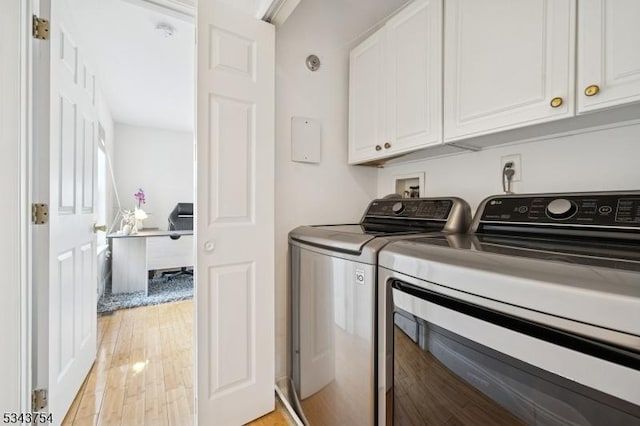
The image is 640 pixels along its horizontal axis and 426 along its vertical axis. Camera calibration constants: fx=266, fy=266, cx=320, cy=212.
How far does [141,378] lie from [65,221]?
3.69ft

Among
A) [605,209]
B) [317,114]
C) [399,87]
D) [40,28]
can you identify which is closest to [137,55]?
[40,28]

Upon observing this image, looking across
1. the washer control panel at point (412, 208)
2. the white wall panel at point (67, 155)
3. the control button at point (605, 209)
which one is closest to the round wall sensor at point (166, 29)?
the white wall panel at point (67, 155)

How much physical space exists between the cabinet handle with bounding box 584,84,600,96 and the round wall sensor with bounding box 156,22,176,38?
2.53m

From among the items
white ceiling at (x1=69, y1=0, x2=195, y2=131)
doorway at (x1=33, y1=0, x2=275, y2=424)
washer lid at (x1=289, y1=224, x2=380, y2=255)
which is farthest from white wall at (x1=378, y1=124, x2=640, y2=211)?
white ceiling at (x1=69, y1=0, x2=195, y2=131)

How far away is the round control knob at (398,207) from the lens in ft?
Answer: 4.81

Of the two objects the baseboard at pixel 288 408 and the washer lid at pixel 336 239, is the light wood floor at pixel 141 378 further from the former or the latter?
the washer lid at pixel 336 239

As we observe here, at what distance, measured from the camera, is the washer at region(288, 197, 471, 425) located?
94 cm

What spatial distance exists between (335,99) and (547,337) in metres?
1.64

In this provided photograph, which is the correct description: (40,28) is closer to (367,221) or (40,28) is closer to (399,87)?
(399,87)

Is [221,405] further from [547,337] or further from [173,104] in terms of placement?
[173,104]

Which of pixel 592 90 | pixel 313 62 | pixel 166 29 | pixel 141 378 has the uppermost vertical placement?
pixel 166 29

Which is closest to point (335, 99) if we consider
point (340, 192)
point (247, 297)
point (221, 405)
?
point (340, 192)

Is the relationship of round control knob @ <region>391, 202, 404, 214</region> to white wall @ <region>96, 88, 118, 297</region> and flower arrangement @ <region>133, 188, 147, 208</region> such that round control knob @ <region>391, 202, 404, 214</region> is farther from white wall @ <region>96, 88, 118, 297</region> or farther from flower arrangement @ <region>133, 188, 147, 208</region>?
flower arrangement @ <region>133, 188, 147, 208</region>

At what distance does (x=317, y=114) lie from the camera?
67.7 inches
